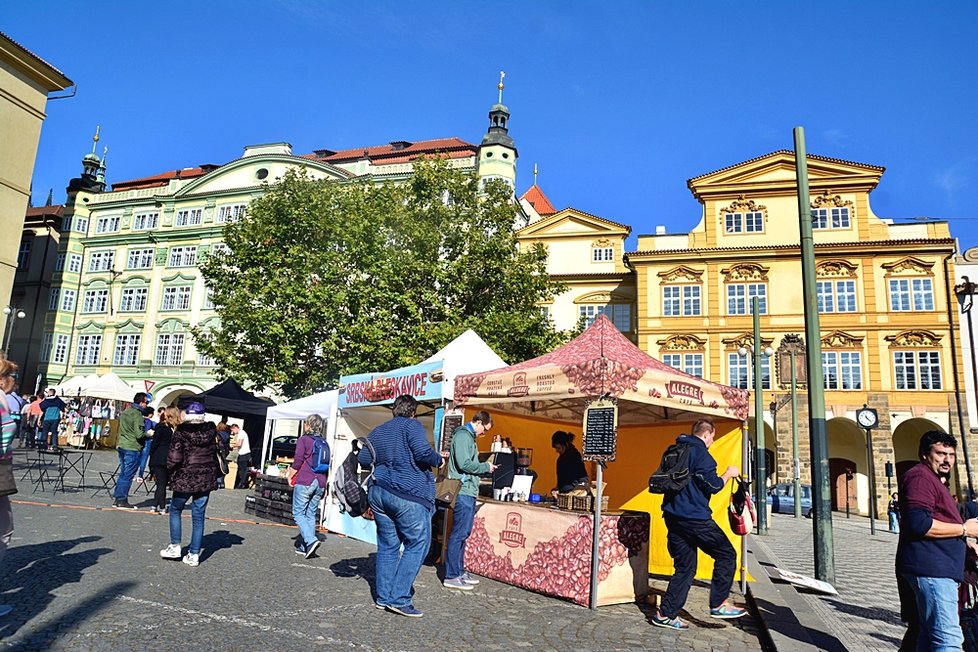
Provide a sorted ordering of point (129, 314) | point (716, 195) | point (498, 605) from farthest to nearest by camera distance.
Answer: point (129, 314)
point (716, 195)
point (498, 605)

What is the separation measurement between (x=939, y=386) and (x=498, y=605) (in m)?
31.2

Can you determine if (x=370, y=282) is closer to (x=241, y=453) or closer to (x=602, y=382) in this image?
(x=241, y=453)

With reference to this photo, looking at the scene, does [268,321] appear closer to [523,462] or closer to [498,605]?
[523,462]

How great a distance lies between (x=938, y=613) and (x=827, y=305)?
104ft

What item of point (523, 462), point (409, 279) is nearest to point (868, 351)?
point (409, 279)

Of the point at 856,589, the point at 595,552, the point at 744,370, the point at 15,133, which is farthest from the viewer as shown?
the point at 744,370

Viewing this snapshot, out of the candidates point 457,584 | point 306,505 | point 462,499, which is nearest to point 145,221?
point 306,505

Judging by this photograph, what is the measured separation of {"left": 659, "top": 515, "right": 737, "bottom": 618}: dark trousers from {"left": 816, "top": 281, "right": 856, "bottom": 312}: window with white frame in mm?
29541

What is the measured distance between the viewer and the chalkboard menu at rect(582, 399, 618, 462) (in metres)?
7.25

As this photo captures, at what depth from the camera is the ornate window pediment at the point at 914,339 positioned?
31.8 metres

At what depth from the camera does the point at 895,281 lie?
3272cm

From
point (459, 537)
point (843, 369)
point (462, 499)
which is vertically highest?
point (843, 369)

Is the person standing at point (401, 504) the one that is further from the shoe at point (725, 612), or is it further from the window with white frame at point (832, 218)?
the window with white frame at point (832, 218)

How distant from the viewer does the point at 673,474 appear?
656 cm
